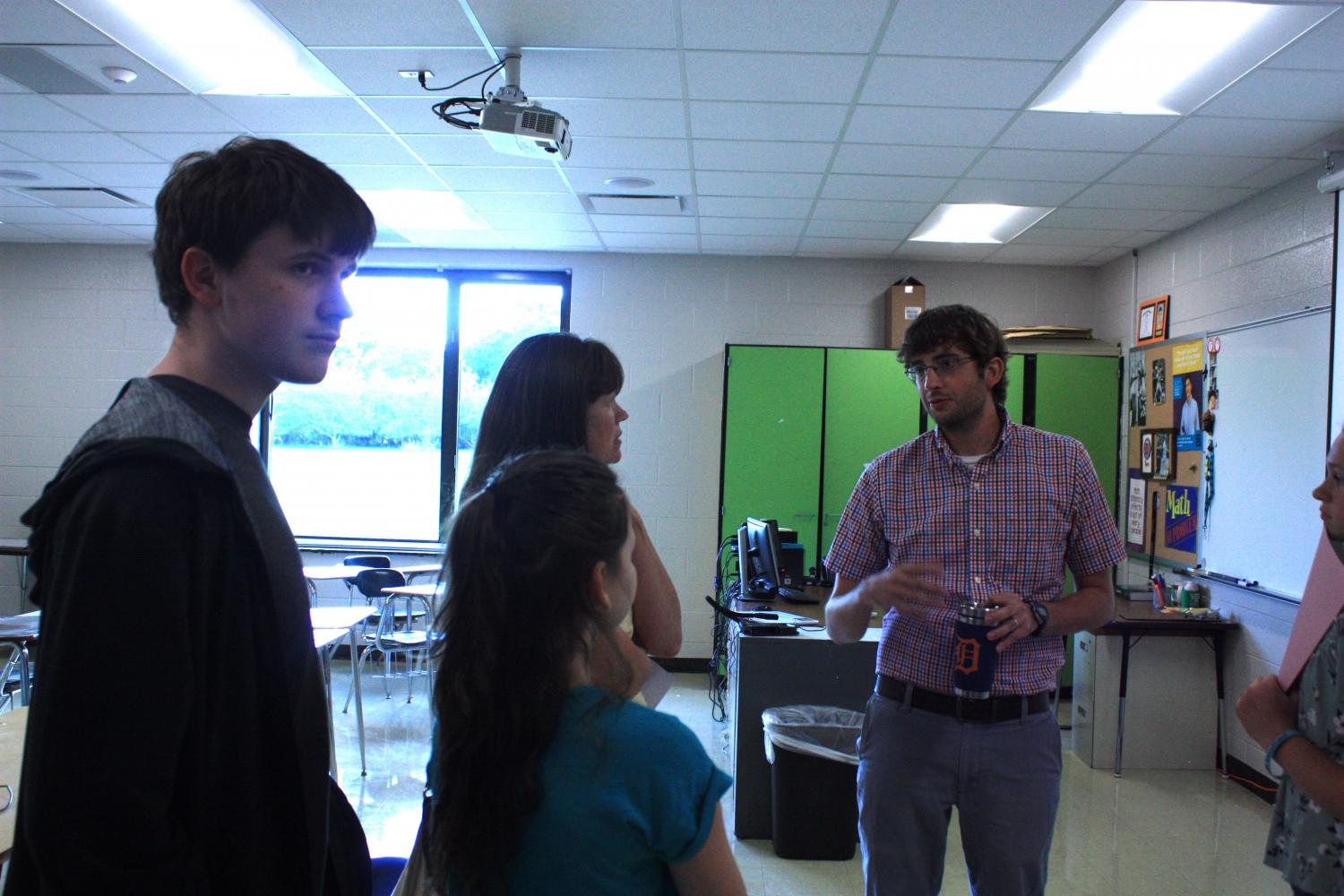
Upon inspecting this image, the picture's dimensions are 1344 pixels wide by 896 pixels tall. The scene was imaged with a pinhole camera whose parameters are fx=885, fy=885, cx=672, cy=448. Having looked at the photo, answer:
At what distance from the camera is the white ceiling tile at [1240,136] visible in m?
→ 3.38

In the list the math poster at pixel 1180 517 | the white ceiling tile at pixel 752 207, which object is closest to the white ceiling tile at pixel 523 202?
the white ceiling tile at pixel 752 207

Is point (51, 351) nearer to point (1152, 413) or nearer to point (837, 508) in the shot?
point (837, 508)

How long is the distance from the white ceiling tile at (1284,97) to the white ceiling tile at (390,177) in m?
3.35

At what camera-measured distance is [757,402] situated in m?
5.68

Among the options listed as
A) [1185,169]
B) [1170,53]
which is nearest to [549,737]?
[1170,53]

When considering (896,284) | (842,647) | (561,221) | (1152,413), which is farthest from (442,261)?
(1152,413)

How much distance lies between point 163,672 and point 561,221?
4.82 meters

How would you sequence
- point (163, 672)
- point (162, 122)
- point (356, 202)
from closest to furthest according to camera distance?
point (163, 672) < point (356, 202) < point (162, 122)

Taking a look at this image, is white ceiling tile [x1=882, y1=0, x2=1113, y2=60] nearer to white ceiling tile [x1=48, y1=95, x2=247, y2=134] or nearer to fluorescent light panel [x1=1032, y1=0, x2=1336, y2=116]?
fluorescent light panel [x1=1032, y1=0, x2=1336, y2=116]

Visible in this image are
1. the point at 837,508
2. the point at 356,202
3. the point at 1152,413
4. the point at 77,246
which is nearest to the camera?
the point at 356,202

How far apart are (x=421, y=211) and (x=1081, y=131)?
11.6 feet

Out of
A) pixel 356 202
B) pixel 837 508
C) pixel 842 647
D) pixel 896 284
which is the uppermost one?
pixel 896 284

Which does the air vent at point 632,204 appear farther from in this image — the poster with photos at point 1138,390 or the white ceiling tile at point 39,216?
the white ceiling tile at point 39,216

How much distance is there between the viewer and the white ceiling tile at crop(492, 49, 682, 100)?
3.03 metres
